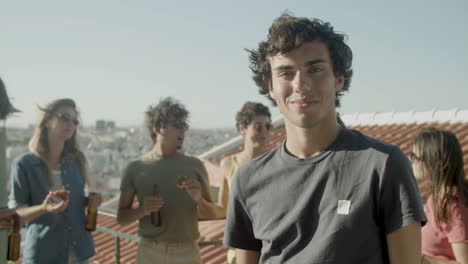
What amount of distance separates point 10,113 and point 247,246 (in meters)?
1.58

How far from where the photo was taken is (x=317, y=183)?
146 cm

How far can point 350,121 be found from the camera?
11289 millimetres

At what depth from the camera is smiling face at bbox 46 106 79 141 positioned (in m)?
3.17

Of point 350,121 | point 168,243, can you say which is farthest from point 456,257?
point 350,121

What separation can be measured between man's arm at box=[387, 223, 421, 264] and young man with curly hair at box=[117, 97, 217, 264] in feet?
5.94

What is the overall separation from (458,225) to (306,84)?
1.23 metres

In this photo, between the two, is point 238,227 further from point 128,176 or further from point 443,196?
point 128,176

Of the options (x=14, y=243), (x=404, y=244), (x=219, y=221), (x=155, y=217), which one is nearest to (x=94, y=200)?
(x=155, y=217)

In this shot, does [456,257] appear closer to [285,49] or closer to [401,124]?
[285,49]

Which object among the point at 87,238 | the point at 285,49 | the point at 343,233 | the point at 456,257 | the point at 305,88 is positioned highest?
the point at 285,49

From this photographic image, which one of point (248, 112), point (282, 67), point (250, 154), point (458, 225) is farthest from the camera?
point (248, 112)

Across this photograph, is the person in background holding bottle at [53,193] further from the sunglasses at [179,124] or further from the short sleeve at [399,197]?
the short sleeve at [399,197]

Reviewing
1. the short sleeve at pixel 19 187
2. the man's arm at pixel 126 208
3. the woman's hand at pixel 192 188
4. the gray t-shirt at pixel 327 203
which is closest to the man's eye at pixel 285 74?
the gray t-shirt at pixel 327 203

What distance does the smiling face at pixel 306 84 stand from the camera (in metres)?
1.51
